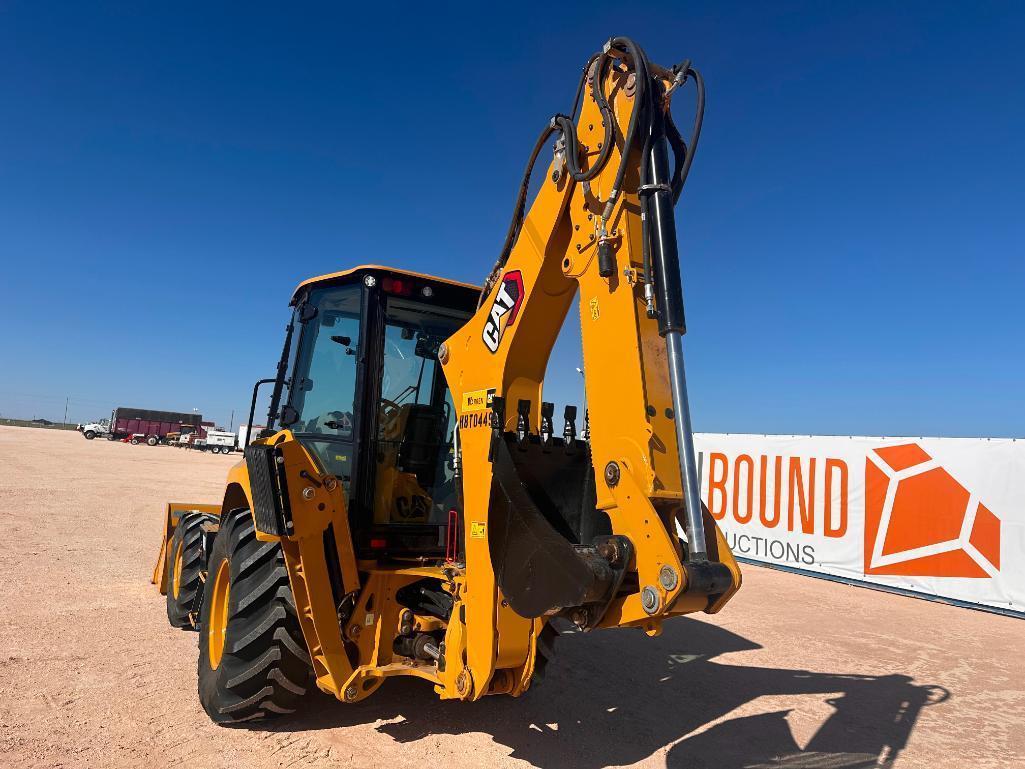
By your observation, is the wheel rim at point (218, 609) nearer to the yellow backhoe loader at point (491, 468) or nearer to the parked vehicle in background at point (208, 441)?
the yellow backhoe loader at point (491, 468)

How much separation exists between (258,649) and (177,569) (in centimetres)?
316

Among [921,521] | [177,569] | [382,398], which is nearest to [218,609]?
[382,398]

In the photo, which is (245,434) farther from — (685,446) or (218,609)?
(685,446)

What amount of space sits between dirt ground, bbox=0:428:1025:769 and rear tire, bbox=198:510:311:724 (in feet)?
0.60

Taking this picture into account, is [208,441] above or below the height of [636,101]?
below

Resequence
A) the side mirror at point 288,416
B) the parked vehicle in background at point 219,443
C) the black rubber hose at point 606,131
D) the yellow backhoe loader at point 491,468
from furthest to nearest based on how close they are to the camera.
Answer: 1. the parked vehicle in background at point 219,443
2. the side mirror at point 288,416
3. the black rubber hose at point 606,131
4. the yellow backhoe loader at point 491,468

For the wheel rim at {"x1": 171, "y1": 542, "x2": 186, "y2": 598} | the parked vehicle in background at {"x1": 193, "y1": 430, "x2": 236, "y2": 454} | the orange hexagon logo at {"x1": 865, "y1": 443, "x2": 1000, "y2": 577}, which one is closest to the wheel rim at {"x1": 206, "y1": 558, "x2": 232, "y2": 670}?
the wheel rim at {"x1": 171, "y1": 542, "x2": 186, "y2": 598}

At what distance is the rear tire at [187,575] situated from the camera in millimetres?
6332

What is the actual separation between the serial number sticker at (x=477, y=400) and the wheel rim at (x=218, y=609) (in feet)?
7.23

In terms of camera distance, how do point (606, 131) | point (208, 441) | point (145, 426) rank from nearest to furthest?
point (606, 131), point (208, 441), point (145, 426)

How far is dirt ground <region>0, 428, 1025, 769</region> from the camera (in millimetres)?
4055

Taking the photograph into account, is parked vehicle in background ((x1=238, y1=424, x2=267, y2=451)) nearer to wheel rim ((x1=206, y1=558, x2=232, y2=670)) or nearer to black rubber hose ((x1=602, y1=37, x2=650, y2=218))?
wheel rim ((x1=206, y1=558, x2=232, y2=670))

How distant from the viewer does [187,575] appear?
645 cm

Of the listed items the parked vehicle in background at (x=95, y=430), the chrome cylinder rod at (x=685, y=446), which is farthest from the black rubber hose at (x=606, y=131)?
the parked vehicle in background at (x=95, y=430)
